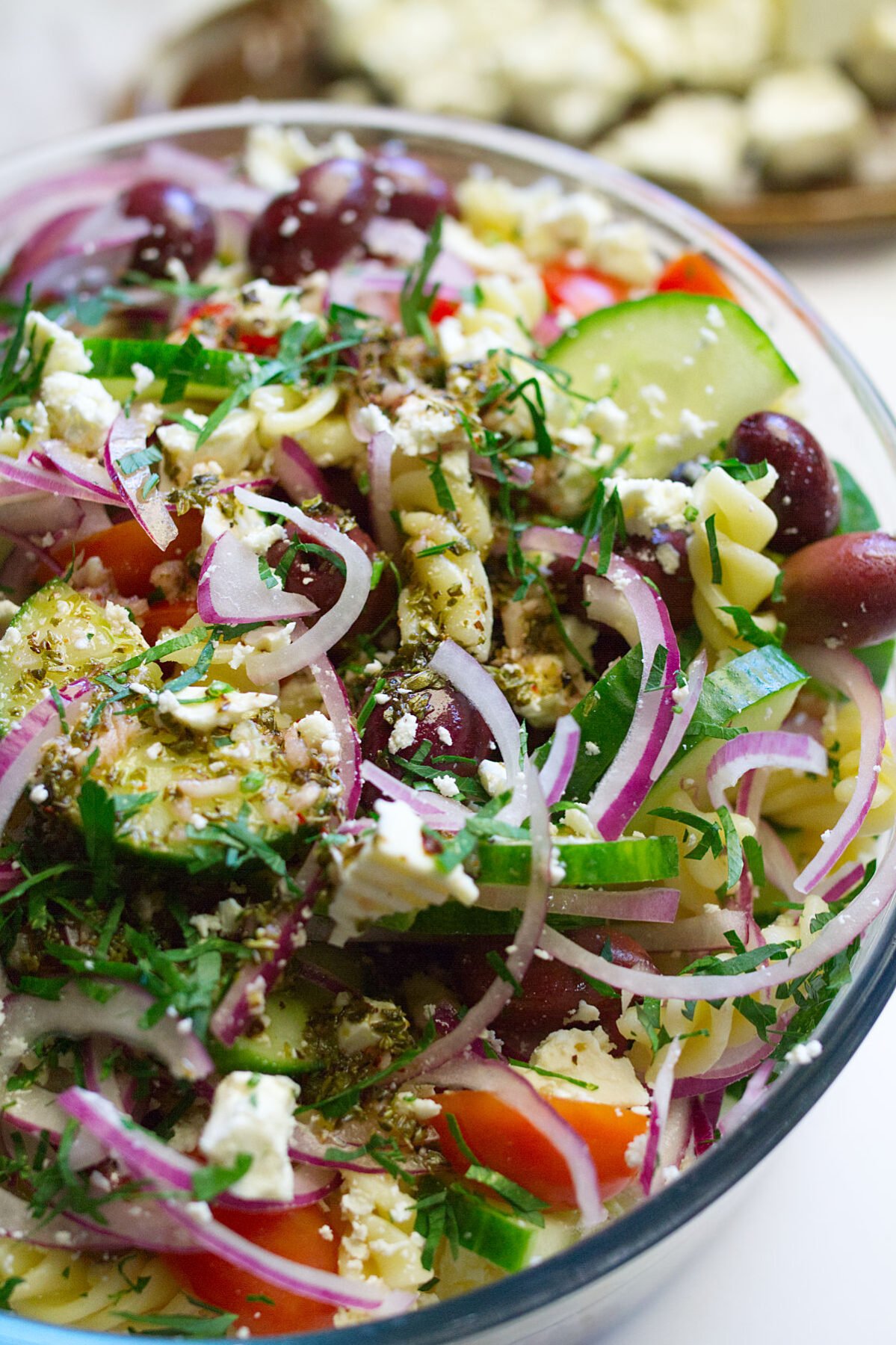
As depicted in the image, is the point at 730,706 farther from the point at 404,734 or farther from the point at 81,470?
the point at 81,470

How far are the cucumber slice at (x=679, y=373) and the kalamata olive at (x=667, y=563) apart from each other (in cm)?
18

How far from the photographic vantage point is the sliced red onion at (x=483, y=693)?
1496 millimetres

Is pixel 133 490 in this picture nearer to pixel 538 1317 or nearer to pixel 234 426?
pixel 234 426

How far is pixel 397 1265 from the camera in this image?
126 centimetres

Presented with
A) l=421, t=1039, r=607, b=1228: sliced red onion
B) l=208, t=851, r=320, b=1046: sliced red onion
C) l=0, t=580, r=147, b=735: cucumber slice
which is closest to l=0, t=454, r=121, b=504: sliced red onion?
l=0, t=580, r=147, b=735: cucumber slice

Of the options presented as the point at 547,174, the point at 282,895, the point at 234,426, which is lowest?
the point at 282,895

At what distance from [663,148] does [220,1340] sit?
9.55ft

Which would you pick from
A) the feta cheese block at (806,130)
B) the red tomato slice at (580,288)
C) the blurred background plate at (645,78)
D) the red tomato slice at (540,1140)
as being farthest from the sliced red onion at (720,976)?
the feta cheese block at (806,130)

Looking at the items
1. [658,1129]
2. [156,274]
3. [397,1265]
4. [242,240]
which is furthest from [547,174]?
[397,1265]

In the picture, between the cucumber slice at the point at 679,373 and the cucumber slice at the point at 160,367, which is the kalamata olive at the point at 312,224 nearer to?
the cucumber slice at the point at 160,367

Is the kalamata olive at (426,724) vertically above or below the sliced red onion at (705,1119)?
above

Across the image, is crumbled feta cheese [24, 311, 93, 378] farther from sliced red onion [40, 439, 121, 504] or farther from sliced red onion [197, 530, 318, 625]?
sliced red onion [197, 530, 318, 625]

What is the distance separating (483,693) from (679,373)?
695mm

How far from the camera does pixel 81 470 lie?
163cm
